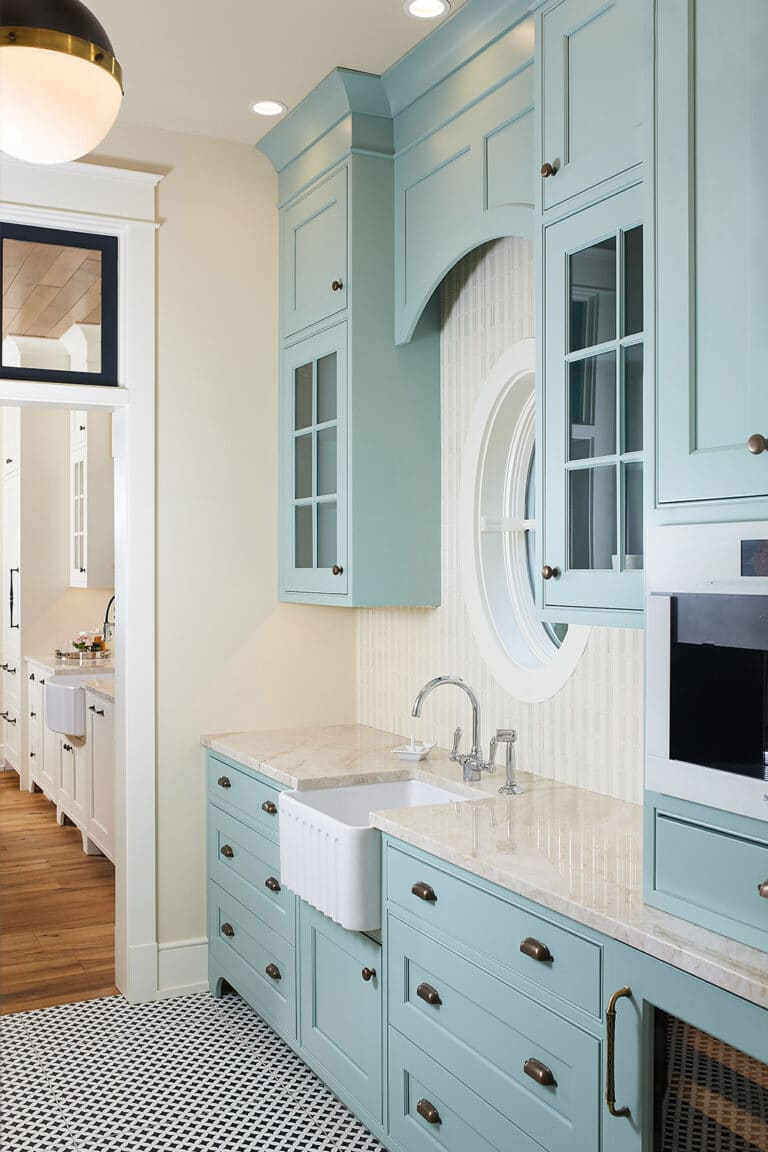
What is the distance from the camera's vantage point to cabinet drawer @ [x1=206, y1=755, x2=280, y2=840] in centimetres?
322

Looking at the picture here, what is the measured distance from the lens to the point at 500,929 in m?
2.06

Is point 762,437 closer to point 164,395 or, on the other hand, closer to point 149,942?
point 164,395

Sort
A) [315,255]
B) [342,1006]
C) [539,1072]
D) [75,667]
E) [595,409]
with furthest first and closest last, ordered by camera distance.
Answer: [75,667] < [315,255] < [342,1006] < [595,409] < [539,1072]

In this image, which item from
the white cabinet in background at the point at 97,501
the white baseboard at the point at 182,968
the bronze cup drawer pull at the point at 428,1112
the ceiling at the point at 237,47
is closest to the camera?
the bronze cup drawer pull at the point at 428,1112

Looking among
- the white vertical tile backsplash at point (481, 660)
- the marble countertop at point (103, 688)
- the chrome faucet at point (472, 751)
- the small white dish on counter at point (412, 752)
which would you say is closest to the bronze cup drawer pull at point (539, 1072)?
the white vertical tile backsplash at point (481, 660)

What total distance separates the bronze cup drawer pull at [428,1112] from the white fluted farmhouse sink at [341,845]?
0.41 meters

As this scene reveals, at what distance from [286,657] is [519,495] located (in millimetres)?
1150

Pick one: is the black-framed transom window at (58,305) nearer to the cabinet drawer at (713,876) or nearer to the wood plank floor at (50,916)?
the wood plank floor at (50,916)

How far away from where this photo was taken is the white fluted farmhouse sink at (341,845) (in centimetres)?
257

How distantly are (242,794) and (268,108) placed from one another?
2.28 metres

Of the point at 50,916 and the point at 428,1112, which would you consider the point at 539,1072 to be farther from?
the point at 50,916

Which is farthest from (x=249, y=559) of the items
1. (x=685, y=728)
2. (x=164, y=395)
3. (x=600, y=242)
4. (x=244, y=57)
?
(x=685, y=728)

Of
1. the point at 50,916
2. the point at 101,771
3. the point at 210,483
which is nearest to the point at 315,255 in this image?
the point at 210,483

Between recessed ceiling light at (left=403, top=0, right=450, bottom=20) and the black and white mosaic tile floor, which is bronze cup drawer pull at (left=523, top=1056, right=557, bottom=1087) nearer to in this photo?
the black and white mosaic tile floor
